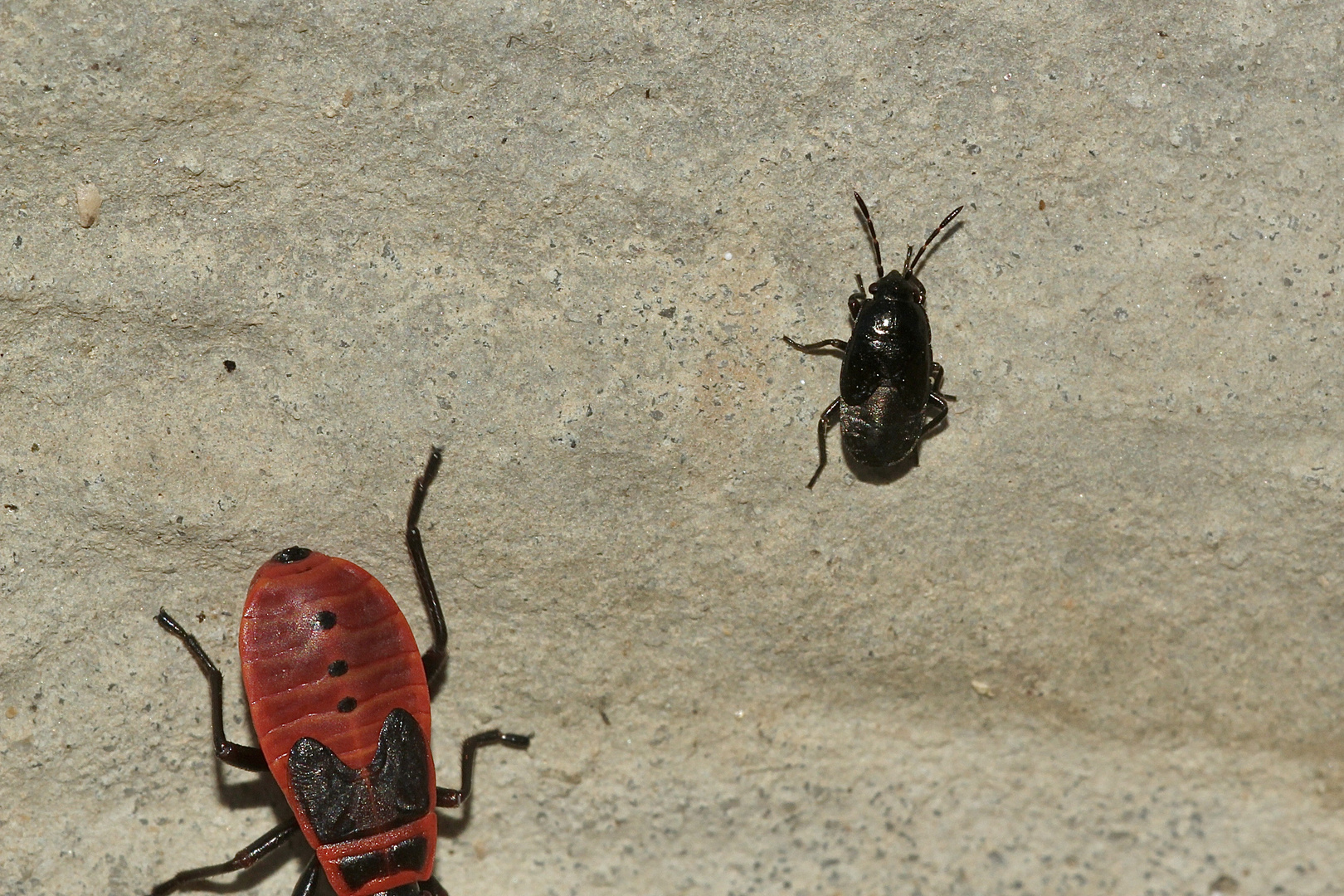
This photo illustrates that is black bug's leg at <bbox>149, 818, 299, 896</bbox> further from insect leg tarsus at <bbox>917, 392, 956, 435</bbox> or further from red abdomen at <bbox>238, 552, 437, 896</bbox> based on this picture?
insect leg tarsus at <bbox>917, 392, 956, 435</bbox>

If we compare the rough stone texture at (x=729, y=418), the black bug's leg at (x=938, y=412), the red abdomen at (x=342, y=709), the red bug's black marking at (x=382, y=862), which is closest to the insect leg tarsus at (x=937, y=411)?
the black bug's leg at (x=938, y=412)

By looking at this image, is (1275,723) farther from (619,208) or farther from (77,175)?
(77,175)

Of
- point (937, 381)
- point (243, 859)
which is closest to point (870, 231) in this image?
point (937, 381)

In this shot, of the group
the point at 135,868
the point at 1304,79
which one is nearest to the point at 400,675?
the point at 135,868

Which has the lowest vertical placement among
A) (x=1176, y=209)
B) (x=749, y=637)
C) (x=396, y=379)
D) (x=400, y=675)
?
(x=400, y=675)

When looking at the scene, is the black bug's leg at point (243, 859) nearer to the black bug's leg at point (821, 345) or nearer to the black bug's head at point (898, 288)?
the black bug's leg at point (821, 345)

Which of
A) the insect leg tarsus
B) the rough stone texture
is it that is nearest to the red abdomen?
the rough stone texture
